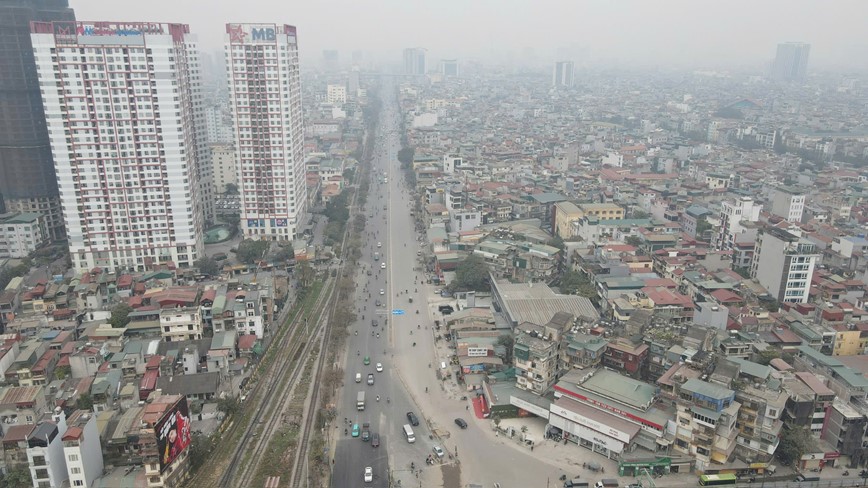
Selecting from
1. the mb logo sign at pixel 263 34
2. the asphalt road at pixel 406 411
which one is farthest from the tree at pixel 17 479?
the mb logo sign at pixel 263 34

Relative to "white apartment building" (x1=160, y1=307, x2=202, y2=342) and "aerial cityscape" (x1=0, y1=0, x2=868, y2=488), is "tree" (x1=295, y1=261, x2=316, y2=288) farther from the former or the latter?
"white apartment building" (x1=160, y1=307, x2=202, y2=342)

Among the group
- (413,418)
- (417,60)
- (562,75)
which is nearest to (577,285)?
(413,418)

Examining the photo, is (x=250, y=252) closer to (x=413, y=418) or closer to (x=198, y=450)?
(x=198, y=450)

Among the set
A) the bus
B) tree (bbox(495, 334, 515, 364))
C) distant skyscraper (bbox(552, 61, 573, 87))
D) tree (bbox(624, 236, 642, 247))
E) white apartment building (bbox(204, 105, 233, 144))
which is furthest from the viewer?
distant skyscraper (bbox(552, 61, 573, 87))

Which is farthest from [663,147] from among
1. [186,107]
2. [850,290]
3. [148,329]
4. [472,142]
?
[148,329]

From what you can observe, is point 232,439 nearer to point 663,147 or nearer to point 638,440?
point 638,440

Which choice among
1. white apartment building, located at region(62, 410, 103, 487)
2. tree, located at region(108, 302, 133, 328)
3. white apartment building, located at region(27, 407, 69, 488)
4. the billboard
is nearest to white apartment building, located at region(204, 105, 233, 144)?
tree, located at region(108, 302, 133, 328)

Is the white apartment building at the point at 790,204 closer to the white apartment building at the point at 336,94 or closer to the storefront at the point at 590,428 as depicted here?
the storefront at the point at 590,428
